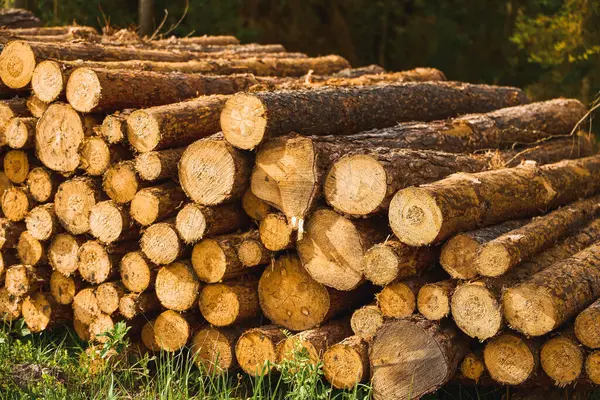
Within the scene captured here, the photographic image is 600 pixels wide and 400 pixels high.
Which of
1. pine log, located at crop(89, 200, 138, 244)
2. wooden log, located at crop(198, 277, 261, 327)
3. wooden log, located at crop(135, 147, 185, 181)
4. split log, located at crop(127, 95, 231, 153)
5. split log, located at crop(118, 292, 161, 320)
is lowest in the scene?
split log, located at crop(118, 292, 161, 320)

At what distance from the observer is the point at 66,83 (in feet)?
17.4

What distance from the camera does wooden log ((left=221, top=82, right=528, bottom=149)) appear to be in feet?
15.6

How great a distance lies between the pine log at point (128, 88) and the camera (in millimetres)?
5234

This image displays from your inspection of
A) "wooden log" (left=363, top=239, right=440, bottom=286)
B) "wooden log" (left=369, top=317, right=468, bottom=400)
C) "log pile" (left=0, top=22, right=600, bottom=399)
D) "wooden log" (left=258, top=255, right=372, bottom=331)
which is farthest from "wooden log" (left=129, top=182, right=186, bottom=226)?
"wooden log" (left=369, top=317, right=468, bottom=400)

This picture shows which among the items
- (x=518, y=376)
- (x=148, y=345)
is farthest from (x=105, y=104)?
(x=518, y=376)

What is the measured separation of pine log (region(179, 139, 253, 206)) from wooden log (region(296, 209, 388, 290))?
477 millimetres

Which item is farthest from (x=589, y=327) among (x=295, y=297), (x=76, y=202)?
(x=76, y=202)

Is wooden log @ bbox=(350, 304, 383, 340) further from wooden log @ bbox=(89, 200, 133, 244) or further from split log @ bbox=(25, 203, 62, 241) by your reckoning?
split log @ bbox=(25, 203, 62, 241)

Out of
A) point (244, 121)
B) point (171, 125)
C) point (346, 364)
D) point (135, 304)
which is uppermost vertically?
point (244, 121)

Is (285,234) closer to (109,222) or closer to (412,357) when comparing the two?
(412,357)

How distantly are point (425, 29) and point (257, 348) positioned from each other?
35.0 ft

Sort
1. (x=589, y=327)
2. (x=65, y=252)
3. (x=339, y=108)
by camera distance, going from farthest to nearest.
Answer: (x=339, y=108) < (x=65, y=252) < (x=589, y=327)

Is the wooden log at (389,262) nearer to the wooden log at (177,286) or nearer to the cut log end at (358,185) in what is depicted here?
the cut log end at (358,185)

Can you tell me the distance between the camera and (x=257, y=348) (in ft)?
15.7
